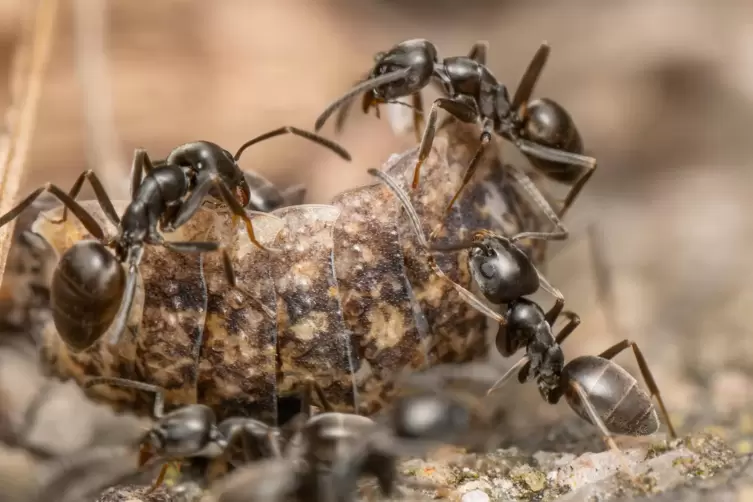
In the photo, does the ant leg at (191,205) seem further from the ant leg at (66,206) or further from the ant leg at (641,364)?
the ant leg at (641,364)

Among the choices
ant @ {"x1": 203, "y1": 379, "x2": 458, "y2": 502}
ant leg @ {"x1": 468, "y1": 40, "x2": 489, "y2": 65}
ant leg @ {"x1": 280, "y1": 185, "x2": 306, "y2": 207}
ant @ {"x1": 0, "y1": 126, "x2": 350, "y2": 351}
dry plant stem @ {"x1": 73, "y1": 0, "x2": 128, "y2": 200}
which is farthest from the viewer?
dry plant stem @ {"x1": 73, "y1": 0, "x2": 128, "y2": 200}

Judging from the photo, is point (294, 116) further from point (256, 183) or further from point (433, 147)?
point (433, 147)

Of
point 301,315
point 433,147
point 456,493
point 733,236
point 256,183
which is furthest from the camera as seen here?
point 733,236

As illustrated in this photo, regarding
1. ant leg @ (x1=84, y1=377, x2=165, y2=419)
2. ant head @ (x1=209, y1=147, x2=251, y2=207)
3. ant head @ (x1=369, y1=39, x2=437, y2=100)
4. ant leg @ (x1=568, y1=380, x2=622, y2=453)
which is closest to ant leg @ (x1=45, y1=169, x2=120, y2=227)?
ant head @ (x1=209, y1=147, x2=251, y2=207)

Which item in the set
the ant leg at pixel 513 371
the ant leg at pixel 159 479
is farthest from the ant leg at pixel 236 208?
the ant leg at pixel 513 371

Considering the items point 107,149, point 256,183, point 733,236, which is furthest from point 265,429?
point 733,236

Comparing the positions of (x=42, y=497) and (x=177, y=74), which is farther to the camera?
(x=177, y=74)

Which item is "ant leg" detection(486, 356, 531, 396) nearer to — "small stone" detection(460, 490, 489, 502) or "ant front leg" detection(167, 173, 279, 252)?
"small stone" detection(460, 490, 489, 502)
